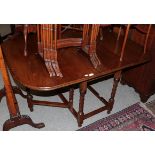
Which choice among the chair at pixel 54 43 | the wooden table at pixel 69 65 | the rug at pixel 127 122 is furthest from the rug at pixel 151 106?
the chair at pixel 54 43

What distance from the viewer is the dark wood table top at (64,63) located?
175cm

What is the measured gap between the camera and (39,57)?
78.6 inches

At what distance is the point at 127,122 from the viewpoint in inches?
97.6

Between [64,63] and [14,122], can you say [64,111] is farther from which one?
[64,63]

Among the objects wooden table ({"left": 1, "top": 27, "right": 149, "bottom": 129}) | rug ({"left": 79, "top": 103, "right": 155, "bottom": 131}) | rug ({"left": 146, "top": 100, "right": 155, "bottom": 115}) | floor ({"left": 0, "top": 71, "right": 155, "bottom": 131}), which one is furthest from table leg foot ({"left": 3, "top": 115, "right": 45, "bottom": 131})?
rug ({"left": 146, "top": 100, "right": 155, "bottom": 115})

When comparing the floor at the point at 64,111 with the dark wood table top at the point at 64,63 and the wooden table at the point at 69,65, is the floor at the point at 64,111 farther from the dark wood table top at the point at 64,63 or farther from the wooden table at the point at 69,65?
the dark wood table top at the point at 64,63

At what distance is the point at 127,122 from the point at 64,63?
3.52 feet

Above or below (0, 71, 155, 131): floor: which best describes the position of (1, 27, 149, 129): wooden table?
above

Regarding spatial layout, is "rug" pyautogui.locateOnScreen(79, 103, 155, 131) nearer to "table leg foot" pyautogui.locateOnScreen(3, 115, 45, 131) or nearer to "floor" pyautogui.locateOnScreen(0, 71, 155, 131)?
"floor" pyautogui.locateOnScreen(0, 71, 155, 131)

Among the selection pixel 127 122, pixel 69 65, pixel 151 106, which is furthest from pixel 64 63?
pixel 151 106

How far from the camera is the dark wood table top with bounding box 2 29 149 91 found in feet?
5.73
